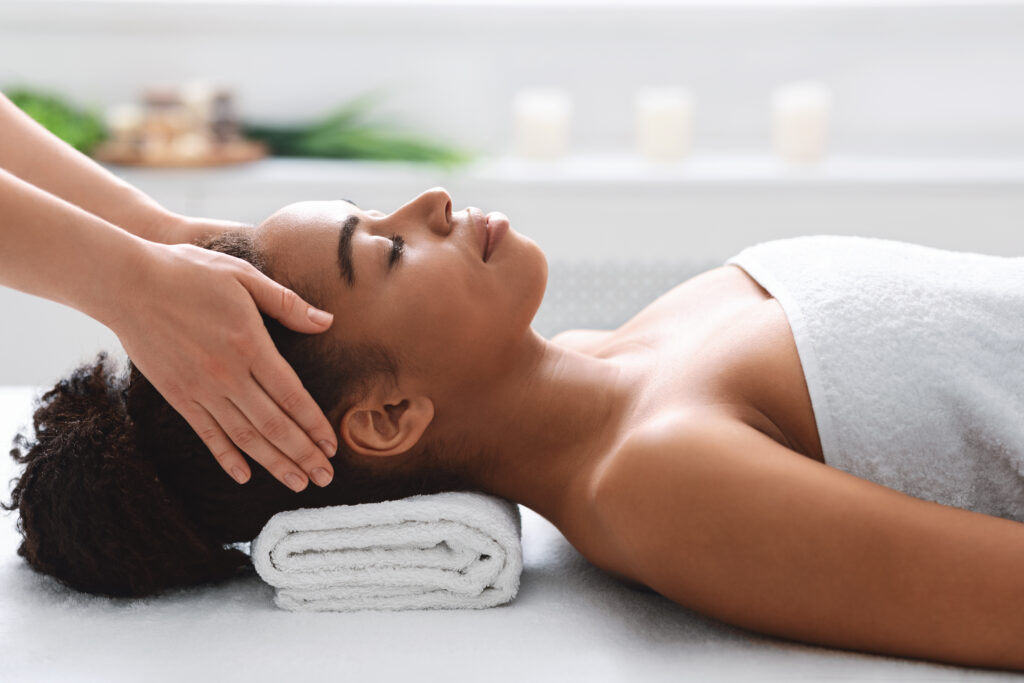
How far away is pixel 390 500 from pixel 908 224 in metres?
2.21

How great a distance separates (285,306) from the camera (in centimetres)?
118

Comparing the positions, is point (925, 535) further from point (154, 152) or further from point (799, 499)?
point (154, 152)

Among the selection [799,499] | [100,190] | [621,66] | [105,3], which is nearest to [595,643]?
[799,499]

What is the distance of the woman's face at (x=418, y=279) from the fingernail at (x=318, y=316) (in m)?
0.03

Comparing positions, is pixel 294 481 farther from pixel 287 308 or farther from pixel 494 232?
pixel 494 232

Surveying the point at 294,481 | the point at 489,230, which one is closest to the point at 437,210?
the point at 489,230

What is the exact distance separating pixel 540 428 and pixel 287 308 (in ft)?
1.19

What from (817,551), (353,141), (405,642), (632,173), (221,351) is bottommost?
(405,642)

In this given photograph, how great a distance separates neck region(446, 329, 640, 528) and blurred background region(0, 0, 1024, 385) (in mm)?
1696

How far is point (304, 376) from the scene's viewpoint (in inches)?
48.3

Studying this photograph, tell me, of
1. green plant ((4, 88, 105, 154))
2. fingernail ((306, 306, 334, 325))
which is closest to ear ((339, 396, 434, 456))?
fingernail ((306, 306, 334, 325))

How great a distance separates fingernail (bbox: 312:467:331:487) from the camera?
1205 mm

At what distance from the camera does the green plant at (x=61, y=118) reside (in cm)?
294

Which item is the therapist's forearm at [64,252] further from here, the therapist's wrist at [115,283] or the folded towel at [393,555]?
the folded towel at [393,555]
